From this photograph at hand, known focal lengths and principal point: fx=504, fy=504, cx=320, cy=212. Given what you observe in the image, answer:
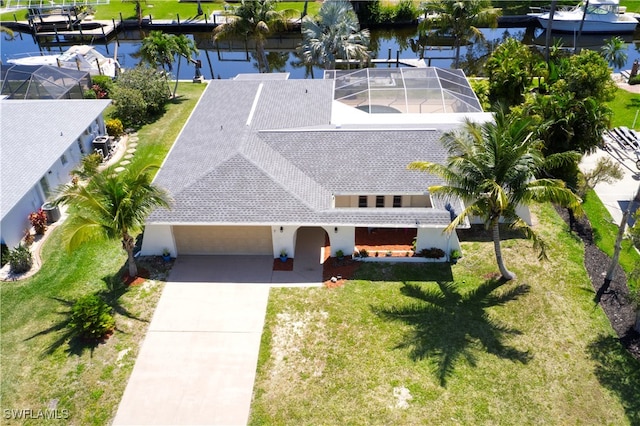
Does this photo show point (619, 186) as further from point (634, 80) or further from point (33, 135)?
point (33, 135)

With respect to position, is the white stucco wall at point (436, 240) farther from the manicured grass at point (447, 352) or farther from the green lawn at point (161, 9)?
the green lawn at point (161, 9)

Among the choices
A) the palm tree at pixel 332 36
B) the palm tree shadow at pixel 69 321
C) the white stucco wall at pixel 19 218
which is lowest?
the palm tree shadow at pixel 69 321

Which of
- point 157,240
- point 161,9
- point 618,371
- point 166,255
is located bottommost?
point 618,371

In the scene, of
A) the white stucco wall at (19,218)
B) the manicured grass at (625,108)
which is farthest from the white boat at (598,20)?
the white stucco wall at (19,218)

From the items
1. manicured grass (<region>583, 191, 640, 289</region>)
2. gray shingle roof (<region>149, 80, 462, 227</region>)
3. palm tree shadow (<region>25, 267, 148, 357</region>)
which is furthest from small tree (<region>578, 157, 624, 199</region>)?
palm tree shadow (<region>25, 267, 148, 357</region>)

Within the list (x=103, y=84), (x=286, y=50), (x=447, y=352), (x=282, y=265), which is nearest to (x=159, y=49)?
(x=103, y=84)

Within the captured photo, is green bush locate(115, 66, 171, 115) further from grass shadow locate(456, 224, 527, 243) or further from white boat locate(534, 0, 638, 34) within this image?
white boat locate(534, 0, 638, 34)
